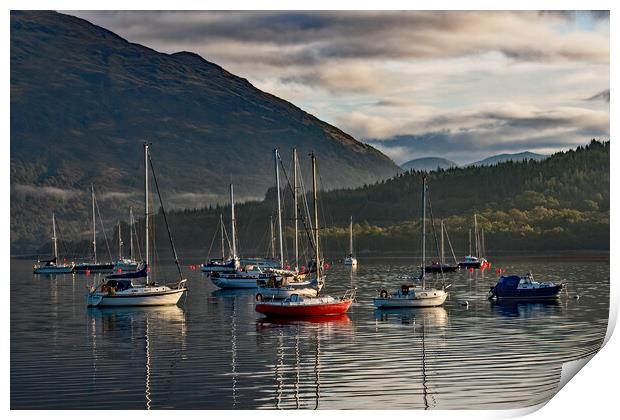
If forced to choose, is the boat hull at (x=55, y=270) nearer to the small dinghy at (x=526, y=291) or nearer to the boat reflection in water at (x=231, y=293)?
the boat reflection in water at (x=231, y=293)

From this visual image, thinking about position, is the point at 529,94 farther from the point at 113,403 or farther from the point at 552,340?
the point at 113,403

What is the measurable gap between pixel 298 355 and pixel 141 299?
2347 centimetres

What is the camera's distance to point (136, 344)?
137 feet

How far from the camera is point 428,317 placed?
2051 inches

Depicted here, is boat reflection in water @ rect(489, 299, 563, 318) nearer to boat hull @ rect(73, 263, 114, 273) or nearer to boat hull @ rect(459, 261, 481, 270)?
boat hull @ rect(459, 261, 481, 270)

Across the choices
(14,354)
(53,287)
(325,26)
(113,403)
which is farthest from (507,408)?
(325,26)

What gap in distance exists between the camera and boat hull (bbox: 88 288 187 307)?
59.0 m

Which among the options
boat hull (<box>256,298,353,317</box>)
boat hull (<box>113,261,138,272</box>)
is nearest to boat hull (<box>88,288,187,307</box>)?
boat hull (<box>256,298,353,317</box>)

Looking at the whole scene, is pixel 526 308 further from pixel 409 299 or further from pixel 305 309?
pixel 305 309

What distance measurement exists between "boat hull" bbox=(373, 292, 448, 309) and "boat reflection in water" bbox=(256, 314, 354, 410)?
3.19 metres

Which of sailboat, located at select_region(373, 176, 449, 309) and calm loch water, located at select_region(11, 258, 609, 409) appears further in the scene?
sailboat, located at select_region(373, 176, 449, 309)

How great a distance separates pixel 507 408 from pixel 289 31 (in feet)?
276

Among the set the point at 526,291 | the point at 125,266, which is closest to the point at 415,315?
the point at 526,291
